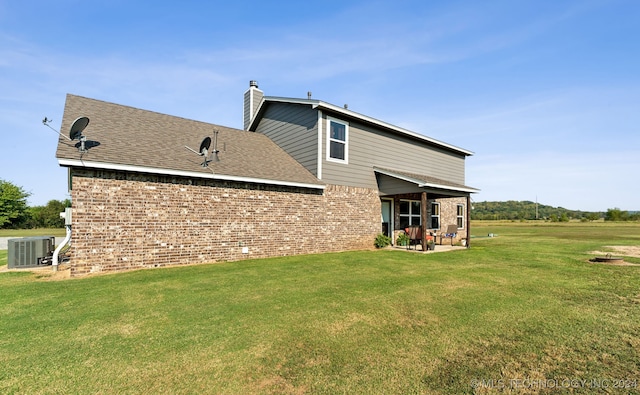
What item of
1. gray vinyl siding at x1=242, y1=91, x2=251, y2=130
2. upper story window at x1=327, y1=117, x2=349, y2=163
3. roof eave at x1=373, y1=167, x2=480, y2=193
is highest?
gray vinyl siding at x1=242, y1=91, x2=251, y2=130

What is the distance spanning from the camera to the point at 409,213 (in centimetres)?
1639

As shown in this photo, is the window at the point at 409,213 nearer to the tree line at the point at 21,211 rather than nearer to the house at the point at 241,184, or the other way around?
the house at the point at 241,184

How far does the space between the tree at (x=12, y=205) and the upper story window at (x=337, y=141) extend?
4727 cm

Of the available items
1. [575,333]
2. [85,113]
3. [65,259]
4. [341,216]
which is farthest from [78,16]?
[575,333]

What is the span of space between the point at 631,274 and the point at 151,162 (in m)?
13.4

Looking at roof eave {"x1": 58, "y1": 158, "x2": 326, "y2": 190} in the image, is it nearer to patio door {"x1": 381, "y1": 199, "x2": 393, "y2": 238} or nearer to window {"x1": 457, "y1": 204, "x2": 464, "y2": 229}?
patio door {"x1": 381, "y1": 199, "x2": 393, "y2": 238}

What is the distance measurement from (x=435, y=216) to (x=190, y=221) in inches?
554

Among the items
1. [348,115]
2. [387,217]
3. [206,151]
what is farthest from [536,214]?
[206,151]

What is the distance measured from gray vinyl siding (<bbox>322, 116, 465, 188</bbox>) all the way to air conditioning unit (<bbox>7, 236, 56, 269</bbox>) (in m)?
10.1

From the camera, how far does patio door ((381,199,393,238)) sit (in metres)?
15.3

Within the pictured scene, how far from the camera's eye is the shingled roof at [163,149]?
27.4 ft

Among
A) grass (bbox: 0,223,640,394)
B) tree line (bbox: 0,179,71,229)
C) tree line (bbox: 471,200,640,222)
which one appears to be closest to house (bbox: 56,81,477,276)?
grass (bbox: 0,223,640,394)

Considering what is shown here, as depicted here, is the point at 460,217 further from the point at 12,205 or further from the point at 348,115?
the point at 12,205

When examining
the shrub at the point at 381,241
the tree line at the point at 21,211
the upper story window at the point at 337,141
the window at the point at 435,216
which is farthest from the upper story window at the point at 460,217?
the tree line at the point at 21,211
